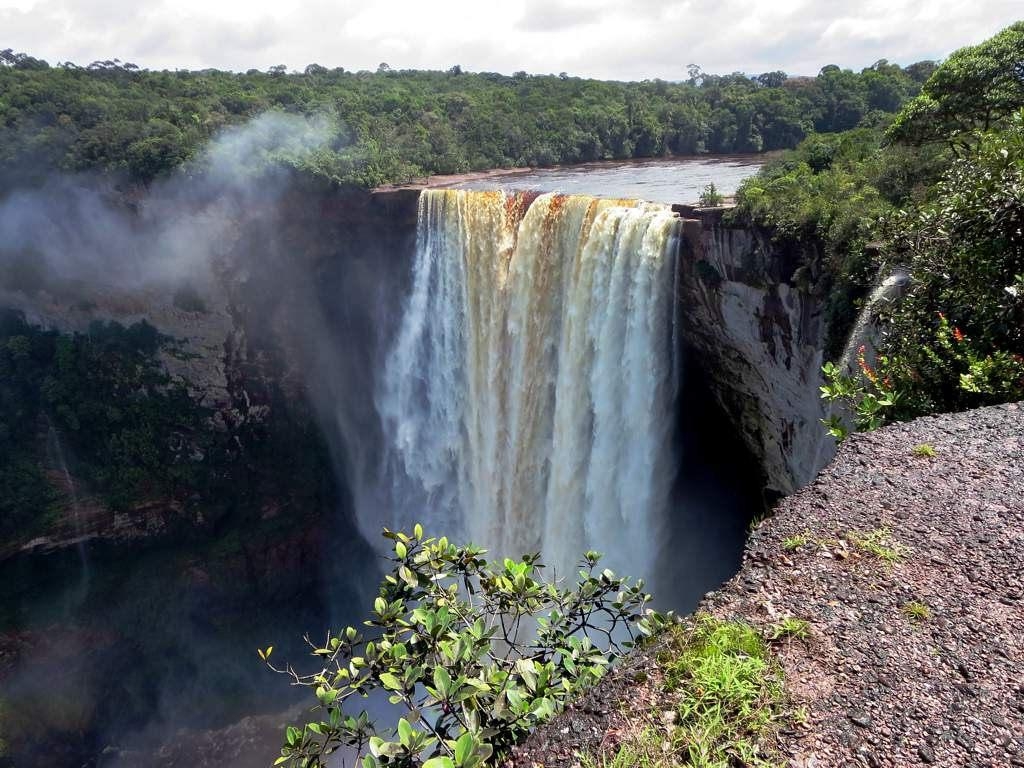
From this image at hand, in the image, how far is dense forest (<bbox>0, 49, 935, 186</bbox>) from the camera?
2497 cm

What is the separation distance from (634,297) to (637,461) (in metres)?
3.69

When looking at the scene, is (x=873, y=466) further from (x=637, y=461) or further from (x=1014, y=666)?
(x=637, y=461)

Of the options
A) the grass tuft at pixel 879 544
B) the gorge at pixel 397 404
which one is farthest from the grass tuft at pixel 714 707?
the gorge at pixel 397 404

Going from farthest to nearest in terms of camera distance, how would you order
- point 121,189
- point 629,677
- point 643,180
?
1. point 121,189
2. point 643,180
3. point 629,677

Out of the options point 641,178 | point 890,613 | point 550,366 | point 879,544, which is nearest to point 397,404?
point 550,366

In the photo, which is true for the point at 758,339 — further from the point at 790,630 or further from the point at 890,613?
the point at 790,630

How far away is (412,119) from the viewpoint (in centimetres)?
3147

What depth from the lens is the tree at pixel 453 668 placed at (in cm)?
345

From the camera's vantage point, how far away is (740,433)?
15141mm

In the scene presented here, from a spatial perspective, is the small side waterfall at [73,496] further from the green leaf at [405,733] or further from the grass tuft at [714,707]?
the grass tuft at [714,707]

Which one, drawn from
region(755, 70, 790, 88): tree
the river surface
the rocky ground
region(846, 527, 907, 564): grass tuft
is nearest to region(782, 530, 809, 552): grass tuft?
the rocky ground

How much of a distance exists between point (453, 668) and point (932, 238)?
786 cm

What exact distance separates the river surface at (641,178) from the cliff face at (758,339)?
165 inches

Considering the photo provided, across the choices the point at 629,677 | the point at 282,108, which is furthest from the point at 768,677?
the point at 282,108
